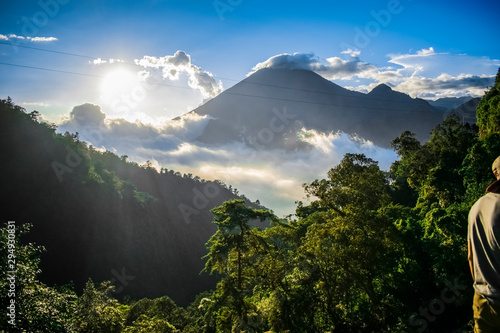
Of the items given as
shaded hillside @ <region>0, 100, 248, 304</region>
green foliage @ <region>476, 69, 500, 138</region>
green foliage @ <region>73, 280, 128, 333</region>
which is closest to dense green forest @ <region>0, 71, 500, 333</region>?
green foliage @ <region>73, 280, 128, 333</region>

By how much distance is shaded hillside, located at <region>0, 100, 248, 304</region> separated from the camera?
84625 mm

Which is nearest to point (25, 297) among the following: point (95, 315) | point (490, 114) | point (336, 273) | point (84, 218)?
point (95, 315)

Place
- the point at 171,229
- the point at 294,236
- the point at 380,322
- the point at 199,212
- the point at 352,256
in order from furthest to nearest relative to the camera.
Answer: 1. the point at 199,212
2. the point at 171,229
3. the point at 294,236
4. the point at 380,322
5. the point at 352,256

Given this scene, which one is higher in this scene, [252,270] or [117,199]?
[117,199]

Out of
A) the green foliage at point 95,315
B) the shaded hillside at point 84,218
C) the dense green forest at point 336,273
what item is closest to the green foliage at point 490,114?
the dense green forest at point 336,273

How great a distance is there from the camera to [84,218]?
95.2 meters

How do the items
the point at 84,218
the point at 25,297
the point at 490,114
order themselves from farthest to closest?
the point at 84,218
the point at 490,114
the point at 25,297

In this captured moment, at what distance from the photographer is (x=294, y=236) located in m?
17.9

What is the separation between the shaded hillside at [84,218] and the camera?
84.6 metres

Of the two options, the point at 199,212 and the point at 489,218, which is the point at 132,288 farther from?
the point at 489,218

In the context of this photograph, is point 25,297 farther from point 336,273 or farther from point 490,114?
point 490,114

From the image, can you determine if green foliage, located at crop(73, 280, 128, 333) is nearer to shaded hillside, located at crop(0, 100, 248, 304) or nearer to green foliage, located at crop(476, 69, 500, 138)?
green foliage, located at crop(476, 69, 500, 138)

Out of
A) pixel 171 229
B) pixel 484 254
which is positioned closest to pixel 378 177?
pixel 484 254

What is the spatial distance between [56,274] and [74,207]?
21045 mm
